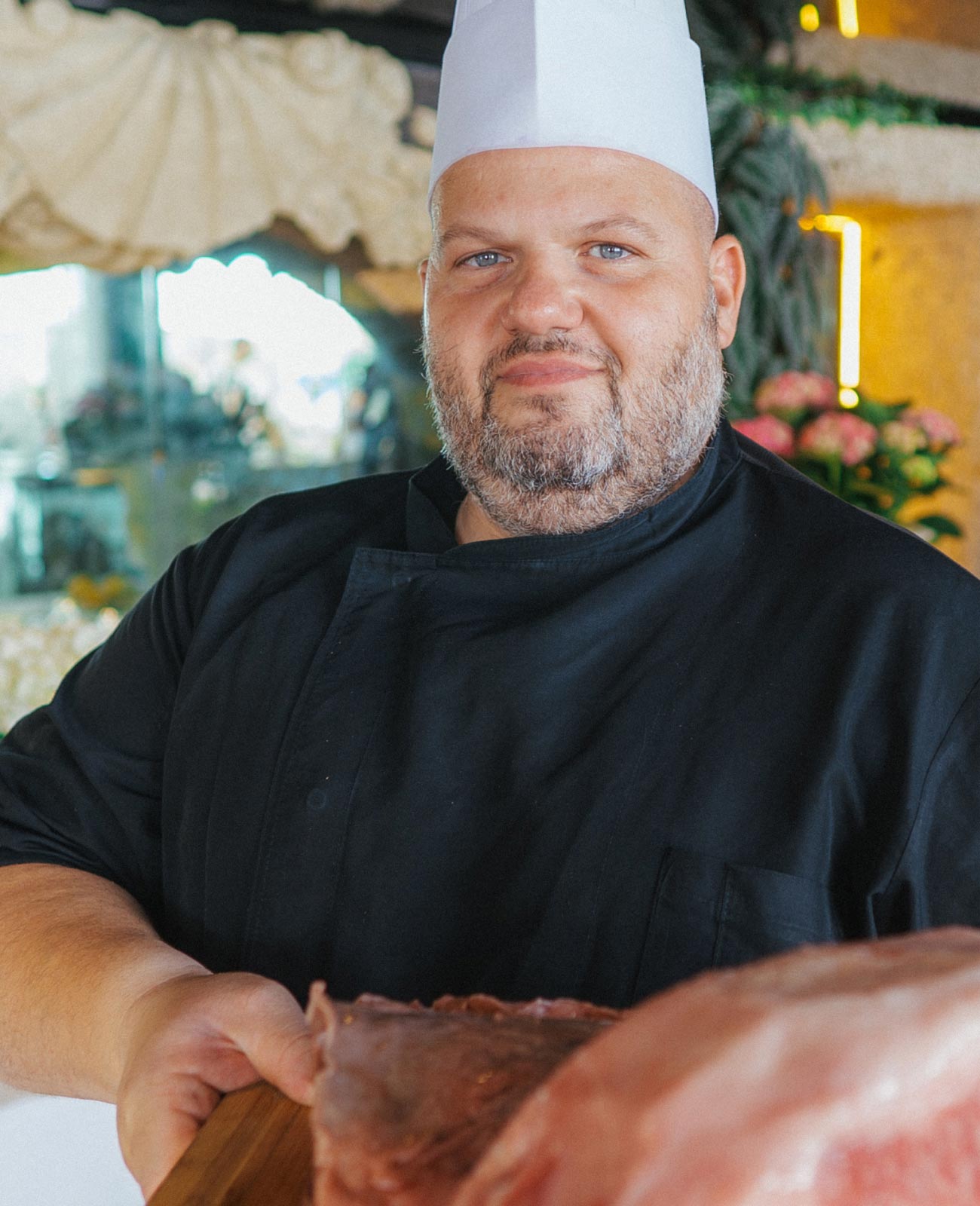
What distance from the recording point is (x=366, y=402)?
3541 mm

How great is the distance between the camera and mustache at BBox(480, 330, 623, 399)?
3.15 ft

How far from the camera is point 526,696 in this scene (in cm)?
87

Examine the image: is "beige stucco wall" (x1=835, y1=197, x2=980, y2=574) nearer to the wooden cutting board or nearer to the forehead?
the forehead

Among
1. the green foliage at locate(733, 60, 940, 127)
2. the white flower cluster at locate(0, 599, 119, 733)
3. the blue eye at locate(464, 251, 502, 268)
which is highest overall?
the green foliage at locate(733, 60, 940, 127)

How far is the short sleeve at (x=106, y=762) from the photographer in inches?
40.7

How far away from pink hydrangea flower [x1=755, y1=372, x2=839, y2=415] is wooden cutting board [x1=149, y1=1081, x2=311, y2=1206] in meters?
2.41

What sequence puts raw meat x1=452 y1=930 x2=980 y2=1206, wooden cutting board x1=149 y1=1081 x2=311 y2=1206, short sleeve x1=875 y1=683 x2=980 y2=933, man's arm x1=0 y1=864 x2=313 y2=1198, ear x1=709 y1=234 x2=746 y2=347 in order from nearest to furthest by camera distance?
raw meat x1=452 y1=930 x2=980 y2=1206 < wooden cutting board x1=149 y1=1081 x2=311 y2=1206 < man's arm x1=0 y1=864 x2=313 y2=1198 < short sleeve x1=875 y1=683 x2=980 y2=933 < ear x1=709 y1=234 x2=746 y2=347

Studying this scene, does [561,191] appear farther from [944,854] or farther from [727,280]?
[944,854]

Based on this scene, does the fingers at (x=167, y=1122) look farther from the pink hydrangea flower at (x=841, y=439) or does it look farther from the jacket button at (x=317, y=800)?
the pink hydrangea flower at (x=841, y=439)

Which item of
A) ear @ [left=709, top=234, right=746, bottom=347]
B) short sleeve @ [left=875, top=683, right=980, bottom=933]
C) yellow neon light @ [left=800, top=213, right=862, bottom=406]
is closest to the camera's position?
short sleeve @ [left=875, top=683, right=980, bottom=933]

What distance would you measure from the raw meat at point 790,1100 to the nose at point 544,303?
2.44 feet

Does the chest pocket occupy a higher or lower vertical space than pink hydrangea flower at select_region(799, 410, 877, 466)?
higher

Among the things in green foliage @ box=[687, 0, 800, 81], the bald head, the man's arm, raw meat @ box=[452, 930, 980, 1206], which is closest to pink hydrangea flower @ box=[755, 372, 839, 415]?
→ green foliage @ box=[687, 0, 800, 81]

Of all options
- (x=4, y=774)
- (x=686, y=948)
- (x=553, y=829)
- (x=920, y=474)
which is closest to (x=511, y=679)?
(x=553, y=829)
